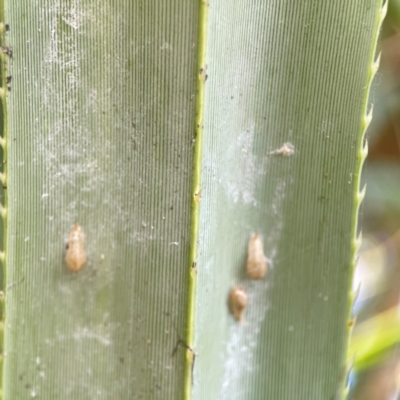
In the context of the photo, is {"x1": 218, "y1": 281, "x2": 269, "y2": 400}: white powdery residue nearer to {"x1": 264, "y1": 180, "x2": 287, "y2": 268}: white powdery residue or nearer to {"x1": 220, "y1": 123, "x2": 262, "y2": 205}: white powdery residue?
{"x1": 264, "y1": 180, "x2": 287, "y2": 268}: white powdery residue

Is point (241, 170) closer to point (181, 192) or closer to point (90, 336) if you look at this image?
point (181, 192)

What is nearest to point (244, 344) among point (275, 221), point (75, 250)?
point (275, 221)

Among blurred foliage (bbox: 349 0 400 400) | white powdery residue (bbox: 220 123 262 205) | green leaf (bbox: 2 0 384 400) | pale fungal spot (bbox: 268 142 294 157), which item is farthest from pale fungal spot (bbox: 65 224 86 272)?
blurred foliage (bbox: 349 0 400 400)

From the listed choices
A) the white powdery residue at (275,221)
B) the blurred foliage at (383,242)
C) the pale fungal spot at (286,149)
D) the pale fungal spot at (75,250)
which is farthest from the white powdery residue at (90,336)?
the blurred foliage at (383,242)

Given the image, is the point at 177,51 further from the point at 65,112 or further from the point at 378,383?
the point at 378,383

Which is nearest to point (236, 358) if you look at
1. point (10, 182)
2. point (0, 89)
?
point (10, 182)

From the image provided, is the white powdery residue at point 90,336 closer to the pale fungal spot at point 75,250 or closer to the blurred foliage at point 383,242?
the pale fungal spot at point 75,250
